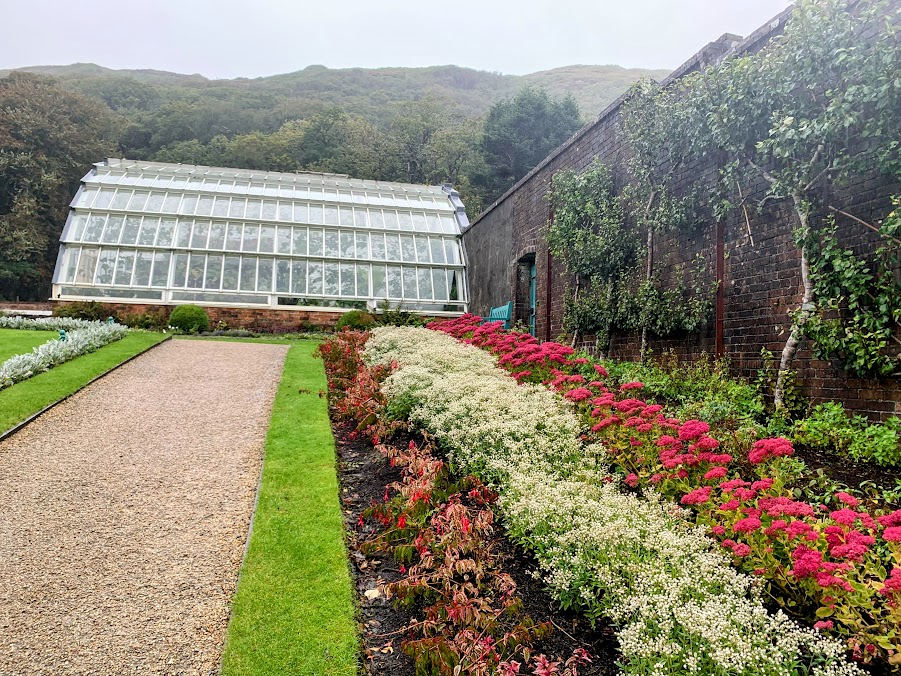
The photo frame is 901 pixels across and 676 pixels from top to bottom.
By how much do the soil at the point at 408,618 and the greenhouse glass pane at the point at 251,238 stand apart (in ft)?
51.6

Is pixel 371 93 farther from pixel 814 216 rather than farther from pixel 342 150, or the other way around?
pixel 814 216

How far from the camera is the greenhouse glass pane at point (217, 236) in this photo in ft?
59.1

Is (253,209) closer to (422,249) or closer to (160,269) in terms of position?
(160,269)

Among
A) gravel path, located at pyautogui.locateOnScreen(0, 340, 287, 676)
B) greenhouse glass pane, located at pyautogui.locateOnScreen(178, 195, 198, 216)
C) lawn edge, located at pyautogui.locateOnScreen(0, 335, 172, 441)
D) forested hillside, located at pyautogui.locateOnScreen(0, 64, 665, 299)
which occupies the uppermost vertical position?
forested hillside, located at pyautogui.locateOnScreen(0, 64, 665, 299)

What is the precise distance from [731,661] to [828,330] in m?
4.08

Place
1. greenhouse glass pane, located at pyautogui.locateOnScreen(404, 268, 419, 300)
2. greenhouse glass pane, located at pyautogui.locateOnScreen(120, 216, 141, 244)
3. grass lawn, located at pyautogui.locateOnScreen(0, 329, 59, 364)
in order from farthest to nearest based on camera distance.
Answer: greenhouse glass pane, located at pyautogui.locateOnScreen(404, 268, 419, 300) < greenhouse glass pane, located at pyautogui.locateOnScreen(120, 216, 141, 244) < grass lawn, located at pyautogui.locateOnScreen(0, 329, 59, 364)

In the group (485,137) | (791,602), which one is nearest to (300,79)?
(485,137)

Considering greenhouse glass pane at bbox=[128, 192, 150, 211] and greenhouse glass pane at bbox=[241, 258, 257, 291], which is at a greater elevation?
greenhouse glass pane at bbox=[128, 192, 150, 211]

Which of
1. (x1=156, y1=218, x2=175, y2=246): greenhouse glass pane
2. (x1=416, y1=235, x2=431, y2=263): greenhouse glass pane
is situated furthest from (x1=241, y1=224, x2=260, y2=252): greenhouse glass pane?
(x1=416, y1=235, x2=431, y2=263): greenhouse glass pane

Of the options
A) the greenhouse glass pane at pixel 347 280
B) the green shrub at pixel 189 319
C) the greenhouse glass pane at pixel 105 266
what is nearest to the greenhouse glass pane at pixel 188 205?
the greenhouse glass pane at pixel 105 266

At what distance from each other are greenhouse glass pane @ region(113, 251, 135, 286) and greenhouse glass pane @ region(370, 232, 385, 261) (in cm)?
731

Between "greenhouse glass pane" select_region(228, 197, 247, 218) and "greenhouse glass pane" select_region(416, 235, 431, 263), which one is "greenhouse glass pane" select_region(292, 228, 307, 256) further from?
"greenhouse glass pane" select_region(416, 235, 431, 263)

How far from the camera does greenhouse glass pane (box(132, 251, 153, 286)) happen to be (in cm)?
1709

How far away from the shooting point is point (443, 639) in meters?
2.37
